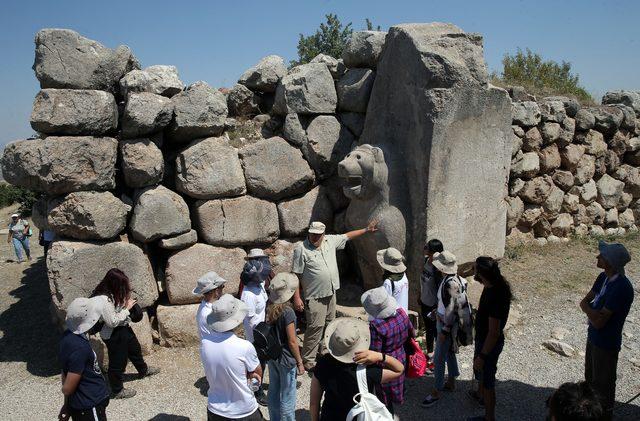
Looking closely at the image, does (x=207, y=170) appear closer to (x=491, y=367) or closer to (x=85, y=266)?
(x=85, y=266)

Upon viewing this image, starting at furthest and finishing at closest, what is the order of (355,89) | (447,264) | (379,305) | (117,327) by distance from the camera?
1. (355,89)
2. (117,327)
3. (447,264)
4. (379,305)

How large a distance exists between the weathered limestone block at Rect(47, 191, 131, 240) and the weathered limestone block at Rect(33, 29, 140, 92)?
121 cm

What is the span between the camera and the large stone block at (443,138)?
219 inches

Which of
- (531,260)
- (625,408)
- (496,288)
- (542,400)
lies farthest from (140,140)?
(531,260)

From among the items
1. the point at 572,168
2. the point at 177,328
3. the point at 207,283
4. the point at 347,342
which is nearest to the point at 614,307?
the point at 347,342

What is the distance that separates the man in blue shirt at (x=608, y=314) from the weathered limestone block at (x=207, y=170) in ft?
13.0

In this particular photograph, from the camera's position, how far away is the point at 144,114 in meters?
5.52

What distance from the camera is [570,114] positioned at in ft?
28.6

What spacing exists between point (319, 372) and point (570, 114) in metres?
7.60

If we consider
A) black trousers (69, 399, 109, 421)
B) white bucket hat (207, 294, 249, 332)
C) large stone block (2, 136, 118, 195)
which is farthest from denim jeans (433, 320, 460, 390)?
large stone block (2, 136, 118, 195)

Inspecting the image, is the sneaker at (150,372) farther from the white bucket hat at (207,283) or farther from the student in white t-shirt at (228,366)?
the student in white t-shirt at (228,366)

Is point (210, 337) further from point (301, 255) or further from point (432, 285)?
point (432, 285)

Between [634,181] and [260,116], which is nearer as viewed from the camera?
[260,116]

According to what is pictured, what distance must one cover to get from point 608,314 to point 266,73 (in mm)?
4877
